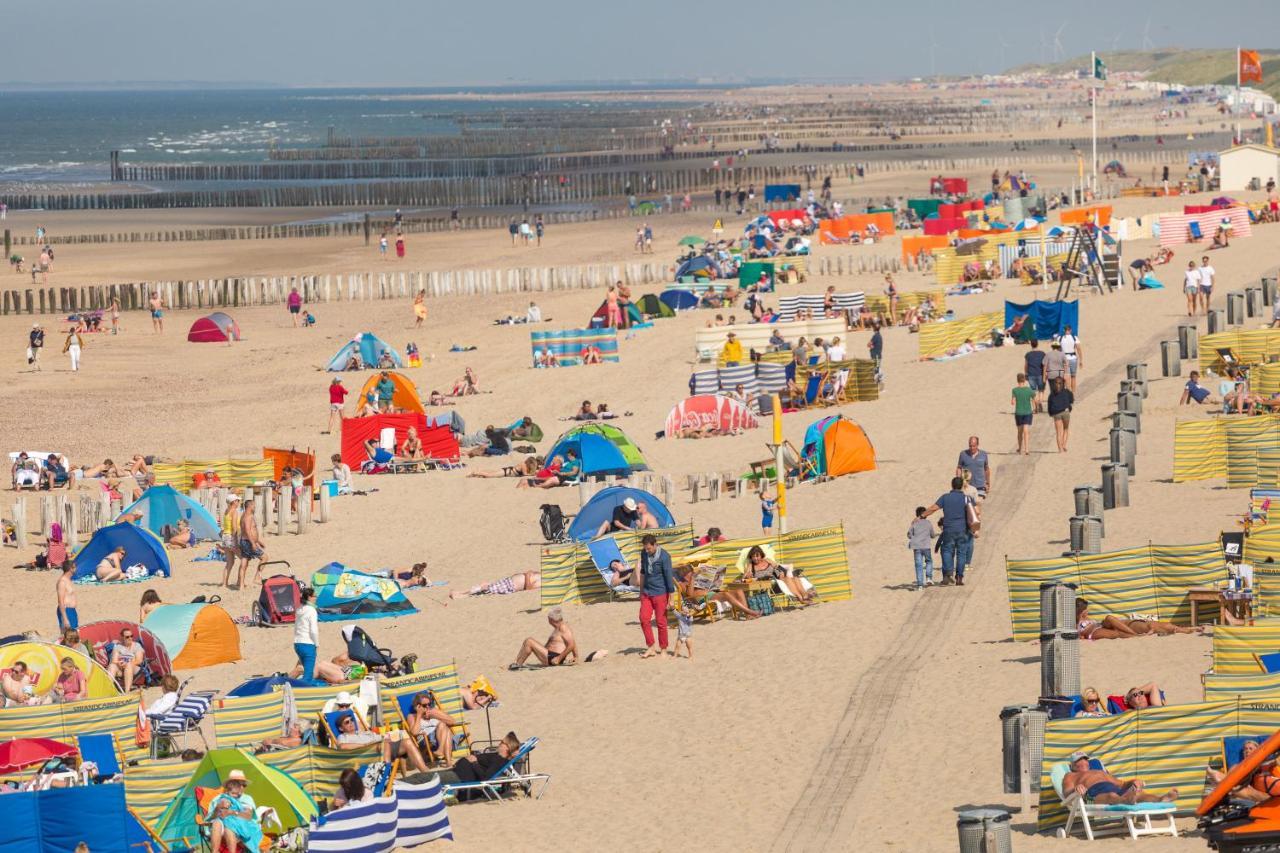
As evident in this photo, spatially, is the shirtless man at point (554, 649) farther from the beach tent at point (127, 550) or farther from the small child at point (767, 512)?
the beach tent at point (127, 550)

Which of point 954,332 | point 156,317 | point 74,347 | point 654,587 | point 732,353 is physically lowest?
point 654,587

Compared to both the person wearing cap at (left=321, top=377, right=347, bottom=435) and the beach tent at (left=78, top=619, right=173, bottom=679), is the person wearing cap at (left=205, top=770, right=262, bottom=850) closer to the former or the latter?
the beach tent at (left=78, top=619, right=173, bottom=679)

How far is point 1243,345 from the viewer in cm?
2591

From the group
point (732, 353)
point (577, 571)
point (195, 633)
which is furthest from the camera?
point (732, 353)

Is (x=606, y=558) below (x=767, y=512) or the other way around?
below

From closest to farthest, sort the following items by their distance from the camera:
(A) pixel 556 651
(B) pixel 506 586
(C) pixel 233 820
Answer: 1. (C) pixel 233 820
2. (A) pixel 556 651
3. (B) pixel 506 586

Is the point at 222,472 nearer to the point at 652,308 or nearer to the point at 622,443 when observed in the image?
the point at 622,443

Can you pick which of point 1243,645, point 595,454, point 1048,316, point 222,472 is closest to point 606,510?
point 595,454

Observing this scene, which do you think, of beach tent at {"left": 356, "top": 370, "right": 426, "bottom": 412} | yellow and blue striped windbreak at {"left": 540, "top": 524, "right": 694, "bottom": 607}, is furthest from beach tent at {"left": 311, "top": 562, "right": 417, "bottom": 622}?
beach tent at {"left": 356, "top": 370, "right": 426, "bottom": 412}

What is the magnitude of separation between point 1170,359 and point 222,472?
46.1ft

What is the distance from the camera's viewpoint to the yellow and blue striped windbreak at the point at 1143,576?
50.1 feet

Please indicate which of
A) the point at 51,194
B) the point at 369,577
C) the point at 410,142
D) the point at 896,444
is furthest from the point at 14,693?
the point at 410,142

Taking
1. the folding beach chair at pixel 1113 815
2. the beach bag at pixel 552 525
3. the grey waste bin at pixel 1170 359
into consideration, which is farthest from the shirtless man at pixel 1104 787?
the grey waste bin at pixel 1170 359

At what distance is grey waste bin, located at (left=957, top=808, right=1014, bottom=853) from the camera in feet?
31.7
